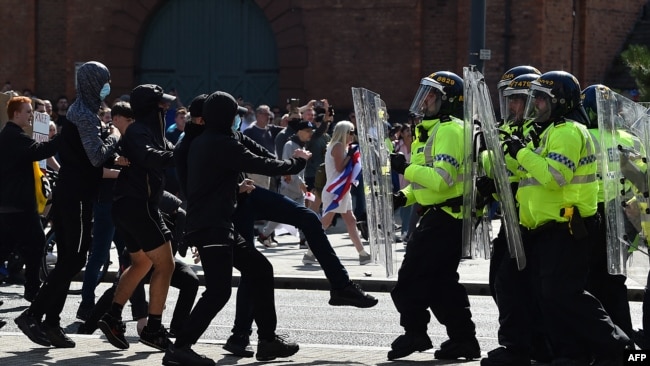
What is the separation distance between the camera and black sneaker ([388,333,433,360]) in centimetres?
922

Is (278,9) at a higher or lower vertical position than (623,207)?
higher

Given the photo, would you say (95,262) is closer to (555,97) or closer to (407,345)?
(407,345)

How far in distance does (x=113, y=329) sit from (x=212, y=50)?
21392 mm

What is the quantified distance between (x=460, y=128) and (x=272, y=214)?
4.87ft

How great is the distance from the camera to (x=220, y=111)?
8969 millimetres

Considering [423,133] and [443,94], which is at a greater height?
[443,94]

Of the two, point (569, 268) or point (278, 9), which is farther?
point (278, 9)

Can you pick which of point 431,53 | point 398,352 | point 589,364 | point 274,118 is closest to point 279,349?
point 398,352

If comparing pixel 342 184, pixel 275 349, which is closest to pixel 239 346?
pixel 275 349

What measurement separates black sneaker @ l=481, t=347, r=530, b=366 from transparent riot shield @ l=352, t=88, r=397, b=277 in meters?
1.21

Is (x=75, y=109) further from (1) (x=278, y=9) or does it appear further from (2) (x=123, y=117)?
(1) (x=278, y=9)

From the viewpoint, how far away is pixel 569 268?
8.45m

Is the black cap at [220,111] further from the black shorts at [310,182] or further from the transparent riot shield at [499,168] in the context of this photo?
the black shorts at [310,182]

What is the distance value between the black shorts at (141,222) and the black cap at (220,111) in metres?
0.86
